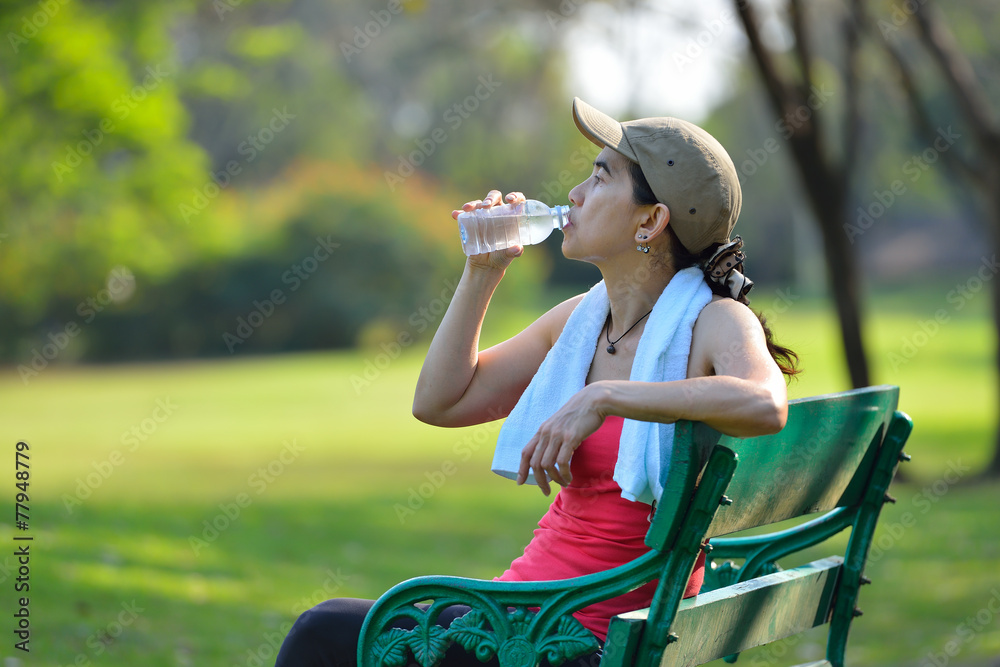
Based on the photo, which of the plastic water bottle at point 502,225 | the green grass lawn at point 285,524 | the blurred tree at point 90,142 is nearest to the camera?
the plastic water bottle at point 502,225

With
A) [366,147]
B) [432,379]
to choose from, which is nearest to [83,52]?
[432,379]

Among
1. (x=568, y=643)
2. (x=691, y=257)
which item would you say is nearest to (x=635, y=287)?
(x=691, y=257)

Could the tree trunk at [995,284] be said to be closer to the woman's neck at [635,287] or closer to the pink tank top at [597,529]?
the woman's neck at [635,287]

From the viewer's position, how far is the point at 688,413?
211cm

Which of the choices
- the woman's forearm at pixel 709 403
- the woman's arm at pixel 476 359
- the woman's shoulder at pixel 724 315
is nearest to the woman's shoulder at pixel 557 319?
the woman's arm at pixel 476 359

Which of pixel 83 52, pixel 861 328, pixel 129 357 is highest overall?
pixel 83 52

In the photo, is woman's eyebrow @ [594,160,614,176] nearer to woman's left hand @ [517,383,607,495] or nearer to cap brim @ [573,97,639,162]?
cap brim @ [573,97,639,162]

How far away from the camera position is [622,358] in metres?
2.68

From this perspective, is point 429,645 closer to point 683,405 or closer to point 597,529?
point 597,529

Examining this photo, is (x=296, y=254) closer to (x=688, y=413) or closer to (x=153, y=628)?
(x=153, y=628)

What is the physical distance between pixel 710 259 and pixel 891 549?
627cm

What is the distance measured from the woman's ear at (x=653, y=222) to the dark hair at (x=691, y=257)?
2cm

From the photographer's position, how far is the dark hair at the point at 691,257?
2.57m

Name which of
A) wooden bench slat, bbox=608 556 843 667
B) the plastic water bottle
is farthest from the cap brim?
wooden bench slat, bbox=608 556 843 667
